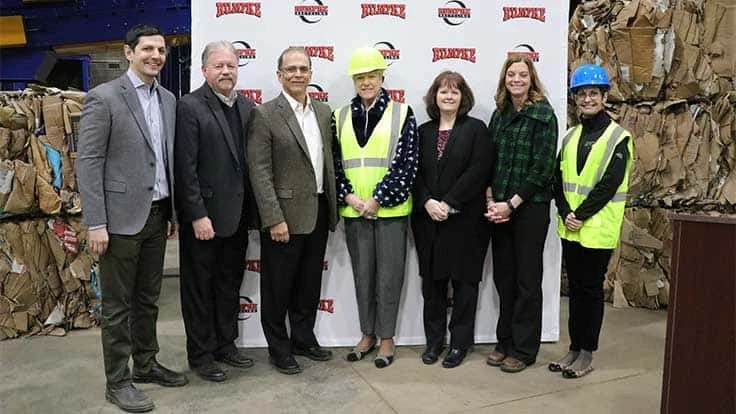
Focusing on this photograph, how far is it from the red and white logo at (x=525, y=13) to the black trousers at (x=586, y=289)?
4.22ft

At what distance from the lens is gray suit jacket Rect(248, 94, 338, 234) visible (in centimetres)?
300

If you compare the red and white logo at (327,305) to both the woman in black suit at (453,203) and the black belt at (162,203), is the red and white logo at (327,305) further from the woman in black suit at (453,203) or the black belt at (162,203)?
the black belt at (162,203)

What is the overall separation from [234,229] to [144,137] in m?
0.61

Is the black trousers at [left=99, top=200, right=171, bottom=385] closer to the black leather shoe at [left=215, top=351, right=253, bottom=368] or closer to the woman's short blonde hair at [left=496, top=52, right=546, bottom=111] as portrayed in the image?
the black leather shoe at [left=215, top=351, right=253, bottom=368]

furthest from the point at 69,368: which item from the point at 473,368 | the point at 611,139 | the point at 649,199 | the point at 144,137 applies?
the point at 649,199

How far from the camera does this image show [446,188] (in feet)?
10.5

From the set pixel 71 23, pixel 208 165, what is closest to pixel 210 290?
pixel 208 165

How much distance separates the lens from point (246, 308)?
3.55 meters

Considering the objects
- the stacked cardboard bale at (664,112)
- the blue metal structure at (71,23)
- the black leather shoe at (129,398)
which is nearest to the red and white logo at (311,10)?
the black leather shoe at (129,398)

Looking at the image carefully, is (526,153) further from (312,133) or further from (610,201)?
(312,133)

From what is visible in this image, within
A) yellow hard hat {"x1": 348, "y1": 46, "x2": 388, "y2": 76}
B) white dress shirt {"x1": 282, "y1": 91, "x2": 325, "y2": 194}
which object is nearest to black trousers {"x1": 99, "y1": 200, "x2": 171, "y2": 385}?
white dress shirt {"x1": 282, "y1": 91, "x2": 325, "y2": 194}

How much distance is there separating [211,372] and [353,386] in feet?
2.29

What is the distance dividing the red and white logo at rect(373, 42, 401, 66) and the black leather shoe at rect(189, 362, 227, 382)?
72.3 inches

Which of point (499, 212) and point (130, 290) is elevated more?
point (499, 212)
